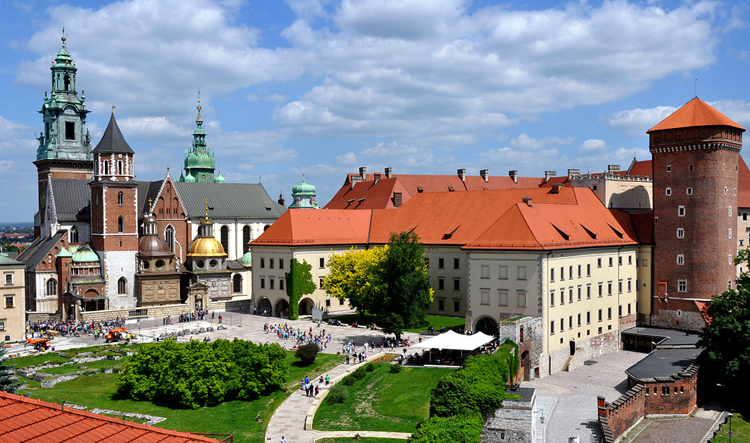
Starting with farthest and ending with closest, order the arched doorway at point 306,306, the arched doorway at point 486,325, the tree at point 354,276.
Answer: the arched doorway at point 306,306 → the tree at point 354,276 → the arched doorway at point 486,325

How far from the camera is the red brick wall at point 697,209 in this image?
6438cm

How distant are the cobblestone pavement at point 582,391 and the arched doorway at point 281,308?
102 ft

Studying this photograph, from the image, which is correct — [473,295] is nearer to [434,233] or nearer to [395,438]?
[434,233]

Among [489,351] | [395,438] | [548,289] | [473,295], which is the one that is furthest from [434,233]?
[395,438]

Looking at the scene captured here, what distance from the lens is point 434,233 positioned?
7281 cm

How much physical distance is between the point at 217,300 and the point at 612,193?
159 ft

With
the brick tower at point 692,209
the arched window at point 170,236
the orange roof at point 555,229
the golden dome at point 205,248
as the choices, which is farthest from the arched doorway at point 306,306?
the brick tower at point 692,209

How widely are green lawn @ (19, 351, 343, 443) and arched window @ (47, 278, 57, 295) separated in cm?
3387

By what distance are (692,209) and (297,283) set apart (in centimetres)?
3974

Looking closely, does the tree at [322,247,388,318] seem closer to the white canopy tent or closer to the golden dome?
the white canopy tent

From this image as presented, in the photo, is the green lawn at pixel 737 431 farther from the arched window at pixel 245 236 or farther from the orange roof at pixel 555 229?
the arched window at pixel 245 236

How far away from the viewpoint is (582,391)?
49.2 m

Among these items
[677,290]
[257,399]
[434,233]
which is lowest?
[257,399]

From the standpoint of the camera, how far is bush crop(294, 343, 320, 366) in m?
51.2
